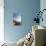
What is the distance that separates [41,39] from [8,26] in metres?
2.54

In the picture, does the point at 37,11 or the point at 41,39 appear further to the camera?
the point at 37,11

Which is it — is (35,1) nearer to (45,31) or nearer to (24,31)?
(24,31)

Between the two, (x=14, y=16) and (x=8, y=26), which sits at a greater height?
(x=14, y=16)

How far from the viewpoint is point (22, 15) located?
4883 millimetres

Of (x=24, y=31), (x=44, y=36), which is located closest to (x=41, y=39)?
(x=44, y=36)

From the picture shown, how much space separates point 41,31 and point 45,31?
0.36 feet

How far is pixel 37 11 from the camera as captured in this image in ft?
16.0

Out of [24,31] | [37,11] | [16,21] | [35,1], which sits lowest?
[24,31]

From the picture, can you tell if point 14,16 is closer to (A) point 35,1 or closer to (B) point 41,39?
(A) point 35,1

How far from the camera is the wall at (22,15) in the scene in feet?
15.7

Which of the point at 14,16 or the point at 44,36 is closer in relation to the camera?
the point at 44,36

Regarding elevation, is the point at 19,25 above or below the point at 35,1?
below

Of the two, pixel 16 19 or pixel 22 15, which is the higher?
pixel 22 15

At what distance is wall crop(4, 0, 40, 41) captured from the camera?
15.7 feet
